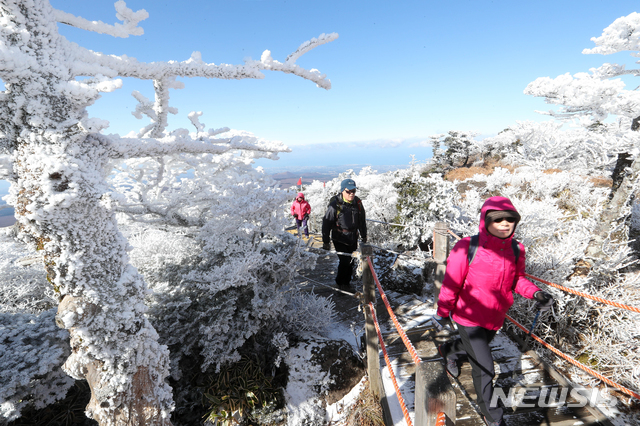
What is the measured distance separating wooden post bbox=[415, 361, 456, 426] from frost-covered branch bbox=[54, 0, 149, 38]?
277 centimetres

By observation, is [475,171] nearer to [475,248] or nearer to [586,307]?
[586,307]

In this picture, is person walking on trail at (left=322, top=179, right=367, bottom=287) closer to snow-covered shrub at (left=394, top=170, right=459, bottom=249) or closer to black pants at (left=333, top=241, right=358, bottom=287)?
black pants at (left=333, top=241, right=358, bottom=287)

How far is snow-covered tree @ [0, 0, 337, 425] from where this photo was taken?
1.64 m

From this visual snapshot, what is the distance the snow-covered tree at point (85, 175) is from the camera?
5.39 ft

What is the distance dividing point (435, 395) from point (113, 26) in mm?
2998

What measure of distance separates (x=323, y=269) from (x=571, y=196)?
30.8ft

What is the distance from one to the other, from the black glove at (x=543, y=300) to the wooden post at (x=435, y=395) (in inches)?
48.5

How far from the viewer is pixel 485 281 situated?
2.14 meters

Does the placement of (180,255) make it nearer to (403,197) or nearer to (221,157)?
(221,157)

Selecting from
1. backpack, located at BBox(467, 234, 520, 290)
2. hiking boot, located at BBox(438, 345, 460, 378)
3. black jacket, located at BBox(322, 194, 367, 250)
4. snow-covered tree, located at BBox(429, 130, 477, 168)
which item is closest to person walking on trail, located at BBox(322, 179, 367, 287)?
black jacket, located at BBox(322, 194, 367, 250)

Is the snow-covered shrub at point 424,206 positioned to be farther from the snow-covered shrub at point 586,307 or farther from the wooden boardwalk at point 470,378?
the wooden boardwalk at point 470,378

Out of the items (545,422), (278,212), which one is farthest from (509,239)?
(278,212)

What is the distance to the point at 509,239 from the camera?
2115 mm

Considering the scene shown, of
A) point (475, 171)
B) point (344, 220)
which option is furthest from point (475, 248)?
point (475, 171)
